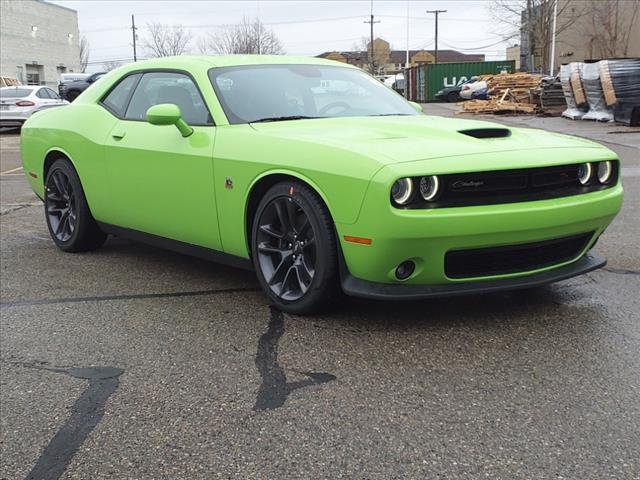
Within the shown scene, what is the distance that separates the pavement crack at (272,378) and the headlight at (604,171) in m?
1.89

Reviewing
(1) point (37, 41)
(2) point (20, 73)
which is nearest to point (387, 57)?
(1) point (37, 41)

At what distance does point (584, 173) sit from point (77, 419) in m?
2.74

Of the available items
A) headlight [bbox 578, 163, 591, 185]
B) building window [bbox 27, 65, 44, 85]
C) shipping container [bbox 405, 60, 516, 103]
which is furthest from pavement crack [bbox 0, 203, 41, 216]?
building window [bbox 27, 65, 44, 85]

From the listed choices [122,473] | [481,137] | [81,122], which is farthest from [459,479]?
[81,122]

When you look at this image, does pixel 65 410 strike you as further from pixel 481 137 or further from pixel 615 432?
pixel 481 137

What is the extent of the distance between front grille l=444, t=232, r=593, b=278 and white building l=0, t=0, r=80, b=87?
2165 inches

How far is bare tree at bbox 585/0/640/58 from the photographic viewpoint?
41.0 meters

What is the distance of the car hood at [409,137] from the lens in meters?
3.49

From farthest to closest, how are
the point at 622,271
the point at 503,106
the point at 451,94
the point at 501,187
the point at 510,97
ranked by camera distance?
the point at 451,94, the point at 510,97, the point at 503,106, the point at 622,271, the point at 501,187

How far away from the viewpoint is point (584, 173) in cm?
383

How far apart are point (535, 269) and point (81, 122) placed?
350 cm

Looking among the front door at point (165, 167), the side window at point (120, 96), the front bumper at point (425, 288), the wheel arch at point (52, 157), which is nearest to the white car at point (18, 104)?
the wheel arch at point (52, 157)

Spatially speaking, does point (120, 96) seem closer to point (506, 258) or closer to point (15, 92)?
point (506, 258)

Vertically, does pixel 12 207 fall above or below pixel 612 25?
below
